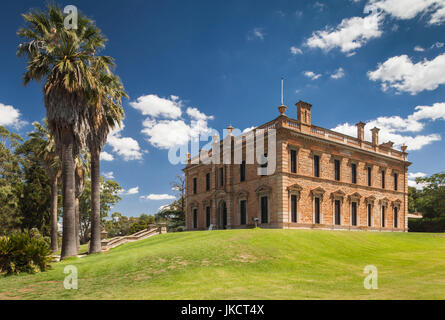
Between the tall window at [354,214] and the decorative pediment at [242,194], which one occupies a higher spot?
the decorative pediment at [242,194]

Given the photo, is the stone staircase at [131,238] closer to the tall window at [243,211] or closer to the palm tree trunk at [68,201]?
the palm tree trunk at [68,201]

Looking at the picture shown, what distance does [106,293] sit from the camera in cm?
1101

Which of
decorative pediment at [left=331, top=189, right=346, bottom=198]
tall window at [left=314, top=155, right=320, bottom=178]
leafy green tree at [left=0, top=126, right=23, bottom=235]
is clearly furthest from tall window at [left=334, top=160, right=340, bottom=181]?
leafy green tree at [left=0, top=126, right=23, bottom=235]

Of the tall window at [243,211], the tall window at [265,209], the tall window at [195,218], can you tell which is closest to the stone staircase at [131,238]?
the tall window at [195,218]

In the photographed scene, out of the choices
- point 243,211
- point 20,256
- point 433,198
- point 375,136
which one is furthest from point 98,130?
point 433,198

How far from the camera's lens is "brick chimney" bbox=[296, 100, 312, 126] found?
31.0 metres

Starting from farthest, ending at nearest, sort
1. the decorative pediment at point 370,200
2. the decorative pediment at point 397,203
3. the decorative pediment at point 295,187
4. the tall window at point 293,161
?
1. the decorative pediment at point 397,203
2. the decorative pediment at point 370,200
3. the tall window at point 293,161
4. the decorative pediment at point 295,187

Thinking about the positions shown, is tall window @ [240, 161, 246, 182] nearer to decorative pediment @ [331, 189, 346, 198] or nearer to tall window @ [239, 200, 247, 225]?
tall window @ [239, 200, 247, 225]

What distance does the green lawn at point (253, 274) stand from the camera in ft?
32.5

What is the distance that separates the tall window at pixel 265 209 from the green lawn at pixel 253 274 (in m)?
7.62

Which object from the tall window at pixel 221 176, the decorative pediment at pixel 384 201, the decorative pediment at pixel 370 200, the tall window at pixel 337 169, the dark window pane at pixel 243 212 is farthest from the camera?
the decorative pediment at pixel 384 201

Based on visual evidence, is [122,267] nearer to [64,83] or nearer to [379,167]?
[64,83]

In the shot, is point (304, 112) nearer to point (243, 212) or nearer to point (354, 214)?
point (243, 212)

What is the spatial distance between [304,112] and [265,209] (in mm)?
9859
